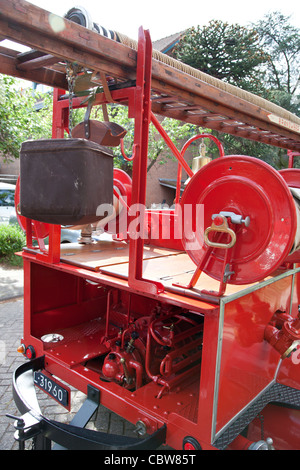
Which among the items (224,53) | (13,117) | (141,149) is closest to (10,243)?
(13,117)

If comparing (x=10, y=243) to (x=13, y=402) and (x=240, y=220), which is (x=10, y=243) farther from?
(x=240, y=220)

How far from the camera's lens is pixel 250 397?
2217mm

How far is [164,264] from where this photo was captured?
9.52ft

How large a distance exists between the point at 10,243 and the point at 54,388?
790 centimetres

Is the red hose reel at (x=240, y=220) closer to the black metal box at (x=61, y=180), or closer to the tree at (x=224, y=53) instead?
the black metal box at (x=61, y=180)

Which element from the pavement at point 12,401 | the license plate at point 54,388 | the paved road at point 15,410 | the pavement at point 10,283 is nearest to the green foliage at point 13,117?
the pavement at point 10,283

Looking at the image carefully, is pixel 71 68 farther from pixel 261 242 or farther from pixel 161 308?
pixel 161 308

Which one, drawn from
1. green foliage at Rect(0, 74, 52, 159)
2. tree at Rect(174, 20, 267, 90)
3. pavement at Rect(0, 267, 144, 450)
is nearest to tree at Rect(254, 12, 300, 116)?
tree at Rect(174, 20, 267, 90)

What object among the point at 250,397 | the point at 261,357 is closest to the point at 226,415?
the point at 250,397

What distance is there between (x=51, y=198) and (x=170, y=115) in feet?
5.13

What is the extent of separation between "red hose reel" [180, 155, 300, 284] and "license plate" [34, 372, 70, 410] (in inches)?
53.9

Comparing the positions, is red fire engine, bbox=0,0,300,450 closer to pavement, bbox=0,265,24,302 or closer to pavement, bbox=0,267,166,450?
pavement, bbox=0,267,166,450

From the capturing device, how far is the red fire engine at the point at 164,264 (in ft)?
5.69

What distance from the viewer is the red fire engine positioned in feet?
5.69
